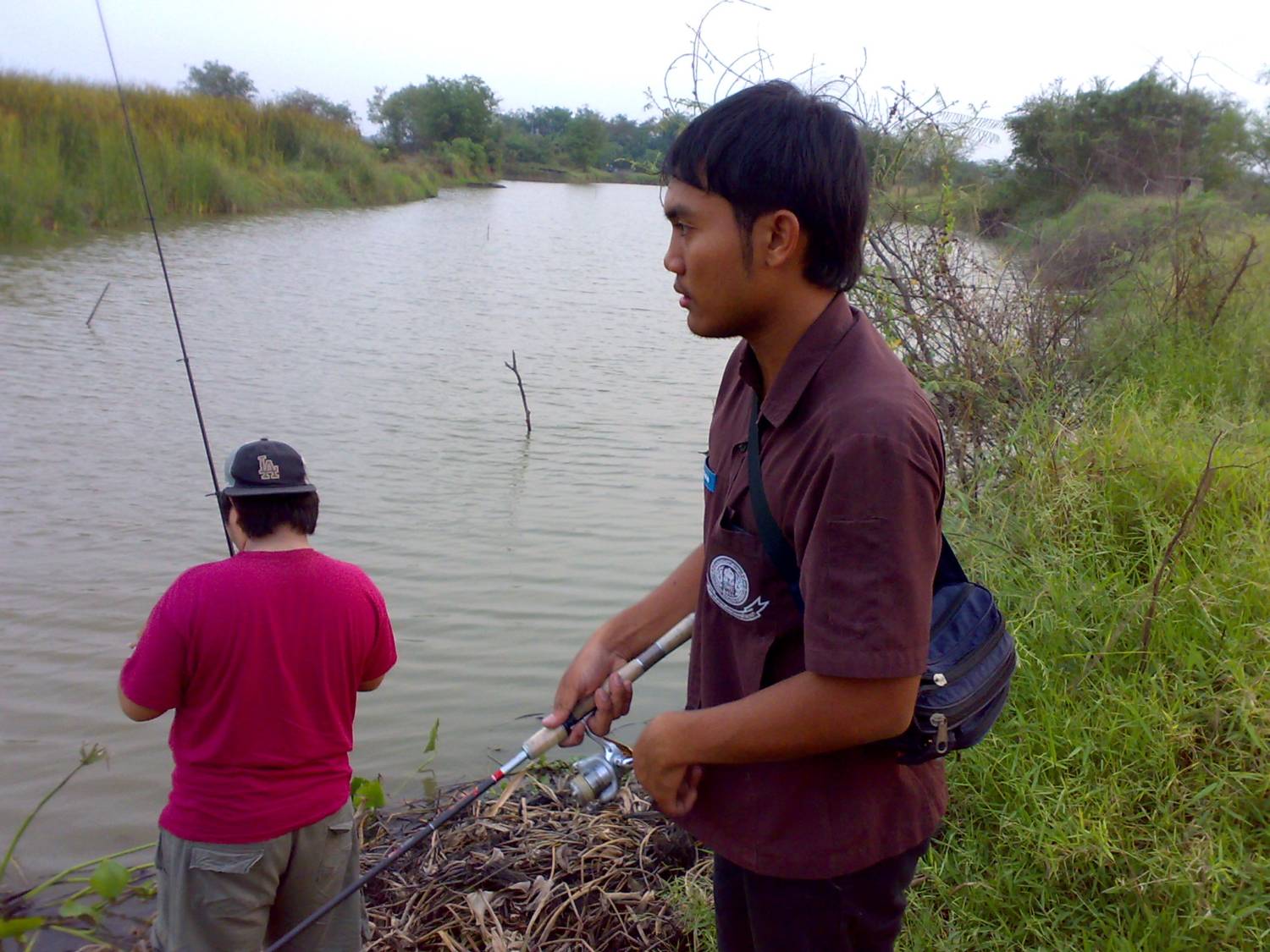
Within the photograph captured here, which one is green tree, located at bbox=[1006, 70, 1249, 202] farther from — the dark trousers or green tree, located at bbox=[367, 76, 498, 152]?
green tree, located at bbox=[367, 76, 498, 152]

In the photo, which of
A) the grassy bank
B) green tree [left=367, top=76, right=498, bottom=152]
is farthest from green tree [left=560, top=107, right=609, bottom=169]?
the grassy bank

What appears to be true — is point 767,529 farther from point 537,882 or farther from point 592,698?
point 537,882

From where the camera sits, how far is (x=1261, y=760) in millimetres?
2354

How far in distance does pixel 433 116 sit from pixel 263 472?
2643 inches

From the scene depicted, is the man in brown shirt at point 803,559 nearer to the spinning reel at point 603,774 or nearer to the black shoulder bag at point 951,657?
the black shoulder bag at point 951,657

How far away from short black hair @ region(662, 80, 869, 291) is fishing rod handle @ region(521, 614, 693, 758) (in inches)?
25.0

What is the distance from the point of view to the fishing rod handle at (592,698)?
1812mm

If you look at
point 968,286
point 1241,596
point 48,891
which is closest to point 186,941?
point 48,891

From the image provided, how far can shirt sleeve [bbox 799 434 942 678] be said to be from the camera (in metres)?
1.29

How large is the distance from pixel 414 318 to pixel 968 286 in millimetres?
9670

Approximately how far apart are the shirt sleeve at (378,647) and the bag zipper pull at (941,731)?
1485mm

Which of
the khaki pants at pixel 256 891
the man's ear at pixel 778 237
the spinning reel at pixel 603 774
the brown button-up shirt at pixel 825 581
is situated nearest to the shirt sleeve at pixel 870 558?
the brown button-up shirt at pixel 825 581

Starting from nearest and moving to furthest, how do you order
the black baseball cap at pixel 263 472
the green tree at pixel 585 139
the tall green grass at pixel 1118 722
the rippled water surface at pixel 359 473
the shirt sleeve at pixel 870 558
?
the shirt sleeve at pixel 870 558
the tall green grass at pixel 1118 722
the black baseball cap at pixel 263 472
the rippled water surface at pixel 359 473
the green tree at pixel 585 139

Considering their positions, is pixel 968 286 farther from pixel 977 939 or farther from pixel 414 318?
pixel 414 318
